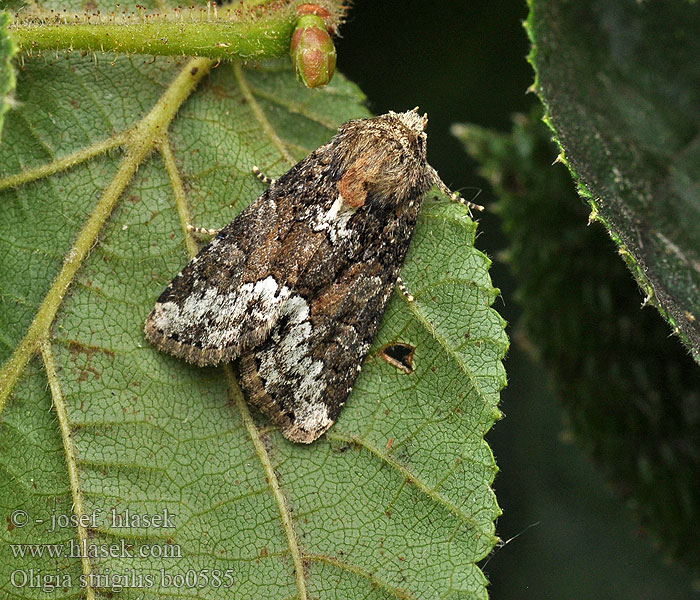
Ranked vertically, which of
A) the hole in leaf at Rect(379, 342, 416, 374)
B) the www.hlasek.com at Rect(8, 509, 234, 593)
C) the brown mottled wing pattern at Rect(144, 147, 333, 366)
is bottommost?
the www.hlasek.com at Rect(8, 509, 234, 593)

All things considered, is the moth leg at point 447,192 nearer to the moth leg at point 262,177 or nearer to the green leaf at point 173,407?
the green leaf at point 173,407

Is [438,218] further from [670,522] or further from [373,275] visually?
[670,522]

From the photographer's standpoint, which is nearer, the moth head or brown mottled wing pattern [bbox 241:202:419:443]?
brown mottled wing pattern [bbox 241:202:419:443]

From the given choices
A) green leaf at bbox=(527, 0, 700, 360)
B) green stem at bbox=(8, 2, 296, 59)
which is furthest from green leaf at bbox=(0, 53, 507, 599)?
green leaf at bbox=(527, 0, 700, 360)

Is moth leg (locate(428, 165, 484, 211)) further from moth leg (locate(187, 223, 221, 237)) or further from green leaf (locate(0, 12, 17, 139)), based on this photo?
green leaf (locate(0, 12, 17, 139))

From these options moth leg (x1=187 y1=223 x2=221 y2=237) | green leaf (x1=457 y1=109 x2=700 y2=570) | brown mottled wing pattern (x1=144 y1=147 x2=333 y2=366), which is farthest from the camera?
green leaf (x1=457 y1=109 x2=700 y2=570)

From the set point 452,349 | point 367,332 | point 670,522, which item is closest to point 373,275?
point 367,332

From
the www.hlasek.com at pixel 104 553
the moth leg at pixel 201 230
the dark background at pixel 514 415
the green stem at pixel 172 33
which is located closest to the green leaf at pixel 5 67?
the green stem at pixel 172 33

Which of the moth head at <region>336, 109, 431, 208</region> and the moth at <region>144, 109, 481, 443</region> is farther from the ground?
the moth head at <region>336, 109, 431, 208</region>
